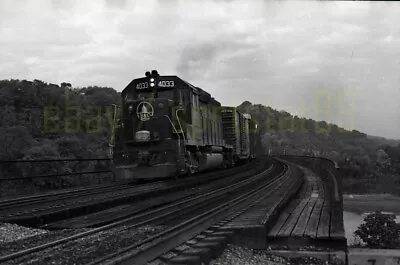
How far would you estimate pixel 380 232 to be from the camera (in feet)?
26.0

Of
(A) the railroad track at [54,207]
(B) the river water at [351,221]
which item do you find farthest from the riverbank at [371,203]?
(A) the railroad track at [54,207]

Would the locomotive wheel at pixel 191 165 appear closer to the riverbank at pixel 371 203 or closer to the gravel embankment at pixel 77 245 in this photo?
the riverbank at pixel 371 203

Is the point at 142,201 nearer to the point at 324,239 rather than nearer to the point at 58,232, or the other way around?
the point at 58,232

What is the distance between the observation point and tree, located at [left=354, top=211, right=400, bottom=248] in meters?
7.60

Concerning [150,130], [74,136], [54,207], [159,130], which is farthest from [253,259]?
[74,136]

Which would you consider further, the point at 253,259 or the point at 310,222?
the point at 310,222

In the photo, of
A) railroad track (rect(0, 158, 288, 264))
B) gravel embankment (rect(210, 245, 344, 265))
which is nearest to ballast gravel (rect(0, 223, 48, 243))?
railroad track (rect(0, 158, 288, 264))

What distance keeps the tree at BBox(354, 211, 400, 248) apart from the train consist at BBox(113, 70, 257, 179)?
24.4ft

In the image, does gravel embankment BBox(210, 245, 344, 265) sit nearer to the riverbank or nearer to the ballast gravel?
the ballast gravel

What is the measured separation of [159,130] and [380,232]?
8.84 meters

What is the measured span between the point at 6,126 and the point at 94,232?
2598cm

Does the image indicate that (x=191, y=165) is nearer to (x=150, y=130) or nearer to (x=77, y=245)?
(x=150, y=130)

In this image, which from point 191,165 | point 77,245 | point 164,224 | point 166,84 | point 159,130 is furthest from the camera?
point 191,165

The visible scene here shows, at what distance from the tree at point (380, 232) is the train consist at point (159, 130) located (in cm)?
744
